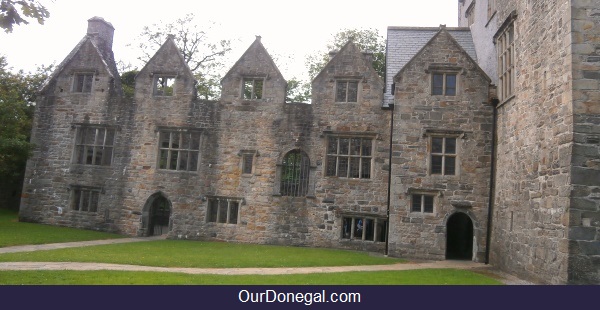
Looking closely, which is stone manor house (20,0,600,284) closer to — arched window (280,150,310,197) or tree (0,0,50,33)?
arched window (280,150,310,197)

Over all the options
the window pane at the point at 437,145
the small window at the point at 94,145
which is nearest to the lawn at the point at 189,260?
the small window at the point at 94,145

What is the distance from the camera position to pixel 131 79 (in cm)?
3503

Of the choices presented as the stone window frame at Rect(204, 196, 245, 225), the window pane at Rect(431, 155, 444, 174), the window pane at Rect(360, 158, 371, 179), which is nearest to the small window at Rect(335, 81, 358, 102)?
the window pane at Rect(360, 158, 371, 179)

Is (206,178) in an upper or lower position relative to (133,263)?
upper

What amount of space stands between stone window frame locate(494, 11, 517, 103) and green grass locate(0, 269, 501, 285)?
7378mm

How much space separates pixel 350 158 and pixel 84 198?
1344 centimetres

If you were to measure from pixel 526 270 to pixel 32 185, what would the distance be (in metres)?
22.4

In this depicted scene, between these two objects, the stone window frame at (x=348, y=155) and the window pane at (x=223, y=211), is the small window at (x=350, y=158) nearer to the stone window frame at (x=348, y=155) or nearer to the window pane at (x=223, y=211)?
the stone window frame at (x=348, y=155)

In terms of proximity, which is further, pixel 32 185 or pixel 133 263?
pixel 32 185

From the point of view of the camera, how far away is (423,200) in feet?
60.2

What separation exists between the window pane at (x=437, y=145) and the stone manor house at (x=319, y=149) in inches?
2.6

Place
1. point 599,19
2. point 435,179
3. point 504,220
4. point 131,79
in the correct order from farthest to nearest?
point 131,79 < point 435,179 < point 504,220 < point 599,19

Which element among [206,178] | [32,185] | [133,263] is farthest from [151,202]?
[133,263]

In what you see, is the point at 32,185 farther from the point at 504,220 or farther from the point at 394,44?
the point at 504,220
